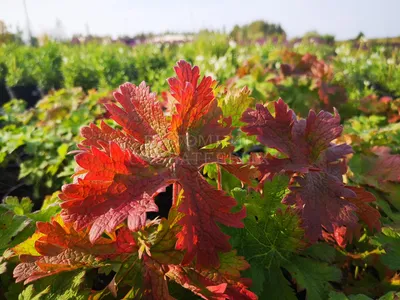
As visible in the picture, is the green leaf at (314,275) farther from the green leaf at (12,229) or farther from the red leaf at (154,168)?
the green leaf at (12,229)

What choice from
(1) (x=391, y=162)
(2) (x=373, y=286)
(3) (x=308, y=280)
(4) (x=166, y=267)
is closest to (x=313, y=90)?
(1) (x=391, y=162)

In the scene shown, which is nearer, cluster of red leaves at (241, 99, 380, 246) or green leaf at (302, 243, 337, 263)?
cluster of red leaves at (241, 99, 380, 246)

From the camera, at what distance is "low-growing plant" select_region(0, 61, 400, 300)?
2.37 ft

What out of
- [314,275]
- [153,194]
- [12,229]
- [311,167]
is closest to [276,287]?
[314,275]

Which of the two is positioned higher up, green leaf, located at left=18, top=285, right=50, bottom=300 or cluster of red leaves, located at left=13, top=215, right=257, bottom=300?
cluster of red leaves, located at left=13, top=215, right=257, bottom=300

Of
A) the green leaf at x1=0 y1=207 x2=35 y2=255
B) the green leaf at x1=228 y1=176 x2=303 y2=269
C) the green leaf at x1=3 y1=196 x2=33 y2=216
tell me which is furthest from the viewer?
the green leaf at x1=3 y1=196 x2=33 y2=216

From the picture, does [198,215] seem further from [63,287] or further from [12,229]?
[12,229]

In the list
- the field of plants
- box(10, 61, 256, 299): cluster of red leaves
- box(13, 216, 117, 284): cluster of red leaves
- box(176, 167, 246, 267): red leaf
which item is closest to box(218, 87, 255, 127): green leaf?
the field of plants

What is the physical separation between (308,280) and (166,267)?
38 cm

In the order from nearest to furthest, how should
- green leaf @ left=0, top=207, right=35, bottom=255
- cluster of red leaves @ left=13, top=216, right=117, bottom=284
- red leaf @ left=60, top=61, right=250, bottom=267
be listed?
red leaf @ left=60, top=61, right=250, bottom=267 < cluster of red leaves @ left=13, top=216, right=117, bottom=284 < green leaf @ left=0, top=207, right=35, bottom=255

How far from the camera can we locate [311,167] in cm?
88

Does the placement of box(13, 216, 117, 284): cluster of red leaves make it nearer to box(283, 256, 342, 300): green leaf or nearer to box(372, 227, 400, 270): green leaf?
box(283, 256, 342, 300): green leaf

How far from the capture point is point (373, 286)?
113cm

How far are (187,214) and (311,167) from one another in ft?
1.15
